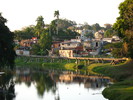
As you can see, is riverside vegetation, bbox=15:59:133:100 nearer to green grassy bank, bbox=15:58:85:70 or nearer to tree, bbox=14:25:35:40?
green grassy bank, bbox=15:58:85:70

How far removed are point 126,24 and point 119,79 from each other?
1344cm

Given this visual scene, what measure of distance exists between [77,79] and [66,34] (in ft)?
318

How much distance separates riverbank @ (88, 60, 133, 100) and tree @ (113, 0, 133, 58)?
486 cm

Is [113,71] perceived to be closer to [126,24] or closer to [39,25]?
[126,24]

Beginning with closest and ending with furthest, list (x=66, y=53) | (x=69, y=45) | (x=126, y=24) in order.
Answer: (x=126, y=24)
(x=66, y=53)
(x=69, y=45)

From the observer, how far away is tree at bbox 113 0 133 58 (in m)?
65.6

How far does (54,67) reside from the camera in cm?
10469

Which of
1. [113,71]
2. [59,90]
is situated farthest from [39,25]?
[59,90]

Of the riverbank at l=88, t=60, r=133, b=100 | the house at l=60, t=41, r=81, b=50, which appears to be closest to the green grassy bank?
the riverbank at l=88, t=60, r=133, b=100

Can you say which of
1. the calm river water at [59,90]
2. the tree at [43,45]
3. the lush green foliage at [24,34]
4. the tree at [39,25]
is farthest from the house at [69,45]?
the calm river water at [59,90]

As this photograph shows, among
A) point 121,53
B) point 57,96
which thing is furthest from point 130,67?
point 57,96

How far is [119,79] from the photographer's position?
65062 mm

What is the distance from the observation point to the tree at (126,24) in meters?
65.6

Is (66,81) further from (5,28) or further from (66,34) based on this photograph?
(66,34)
